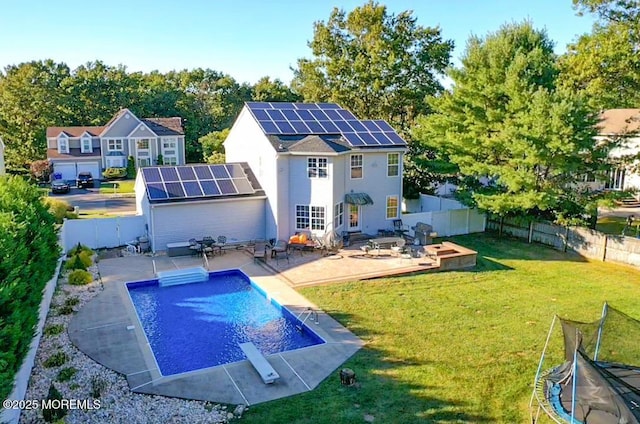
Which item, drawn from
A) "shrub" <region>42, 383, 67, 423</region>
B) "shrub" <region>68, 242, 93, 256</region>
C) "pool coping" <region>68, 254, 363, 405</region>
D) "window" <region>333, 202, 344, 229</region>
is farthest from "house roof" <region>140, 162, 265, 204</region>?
"shrub" <region>42, 383, 67, 423</region>

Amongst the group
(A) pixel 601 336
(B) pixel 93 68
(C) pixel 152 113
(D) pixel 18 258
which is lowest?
(A) pixel 601 336

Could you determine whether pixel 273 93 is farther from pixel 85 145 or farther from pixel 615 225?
pixel 615 225

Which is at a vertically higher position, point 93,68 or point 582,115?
point 93,68

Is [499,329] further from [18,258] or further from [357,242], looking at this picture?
[18,258]

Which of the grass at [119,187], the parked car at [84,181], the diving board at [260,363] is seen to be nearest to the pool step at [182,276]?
the diving board at [260,363]

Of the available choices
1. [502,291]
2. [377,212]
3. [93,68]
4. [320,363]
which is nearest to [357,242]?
[377,212]

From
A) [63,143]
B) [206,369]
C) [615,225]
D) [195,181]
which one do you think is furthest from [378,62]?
[63,143]
